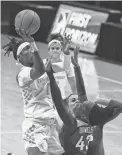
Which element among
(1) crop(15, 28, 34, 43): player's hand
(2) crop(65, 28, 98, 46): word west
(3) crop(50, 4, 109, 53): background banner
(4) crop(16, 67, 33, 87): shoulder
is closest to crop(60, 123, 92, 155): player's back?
(4) crop(16, 67, 33, 87): shoulder

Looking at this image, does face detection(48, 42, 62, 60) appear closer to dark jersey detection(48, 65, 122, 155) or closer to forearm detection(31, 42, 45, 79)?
forearm detection(31, 42, 45, 79)

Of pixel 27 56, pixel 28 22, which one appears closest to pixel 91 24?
pixel 28 22

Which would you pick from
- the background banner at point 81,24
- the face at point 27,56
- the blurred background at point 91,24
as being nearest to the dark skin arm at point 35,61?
the face at point 27,56

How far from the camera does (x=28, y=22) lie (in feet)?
25.1

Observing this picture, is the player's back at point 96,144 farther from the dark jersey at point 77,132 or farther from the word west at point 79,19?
the word west at point 79,19

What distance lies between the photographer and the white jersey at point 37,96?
7.43m

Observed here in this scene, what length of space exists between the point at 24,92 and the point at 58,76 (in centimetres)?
103

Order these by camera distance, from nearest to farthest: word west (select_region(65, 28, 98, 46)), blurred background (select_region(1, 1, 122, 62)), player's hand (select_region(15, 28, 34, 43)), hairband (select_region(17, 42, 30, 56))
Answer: player's hand (select_region(15, 28, 34, 43)) < hairband (select_region(17, 42, 30, 56)) < blurred background (select_region(1, 1, 122, 62)) < word west (select_region(65, 28, 98, 46))

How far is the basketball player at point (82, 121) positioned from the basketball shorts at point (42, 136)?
0.52m

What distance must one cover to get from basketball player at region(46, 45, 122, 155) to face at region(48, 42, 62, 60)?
154cm

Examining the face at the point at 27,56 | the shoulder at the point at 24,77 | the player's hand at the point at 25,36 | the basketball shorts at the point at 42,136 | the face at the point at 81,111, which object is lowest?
the basketball shorts at the point at 42,136

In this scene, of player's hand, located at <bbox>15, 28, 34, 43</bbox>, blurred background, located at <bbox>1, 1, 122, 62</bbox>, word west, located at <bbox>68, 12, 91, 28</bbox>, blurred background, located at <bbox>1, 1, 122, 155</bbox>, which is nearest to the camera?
player's hand, located at <bbox>15, 28, 34, 43</bbox>

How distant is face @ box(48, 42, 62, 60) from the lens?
8.48m

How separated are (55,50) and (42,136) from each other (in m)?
1.47
